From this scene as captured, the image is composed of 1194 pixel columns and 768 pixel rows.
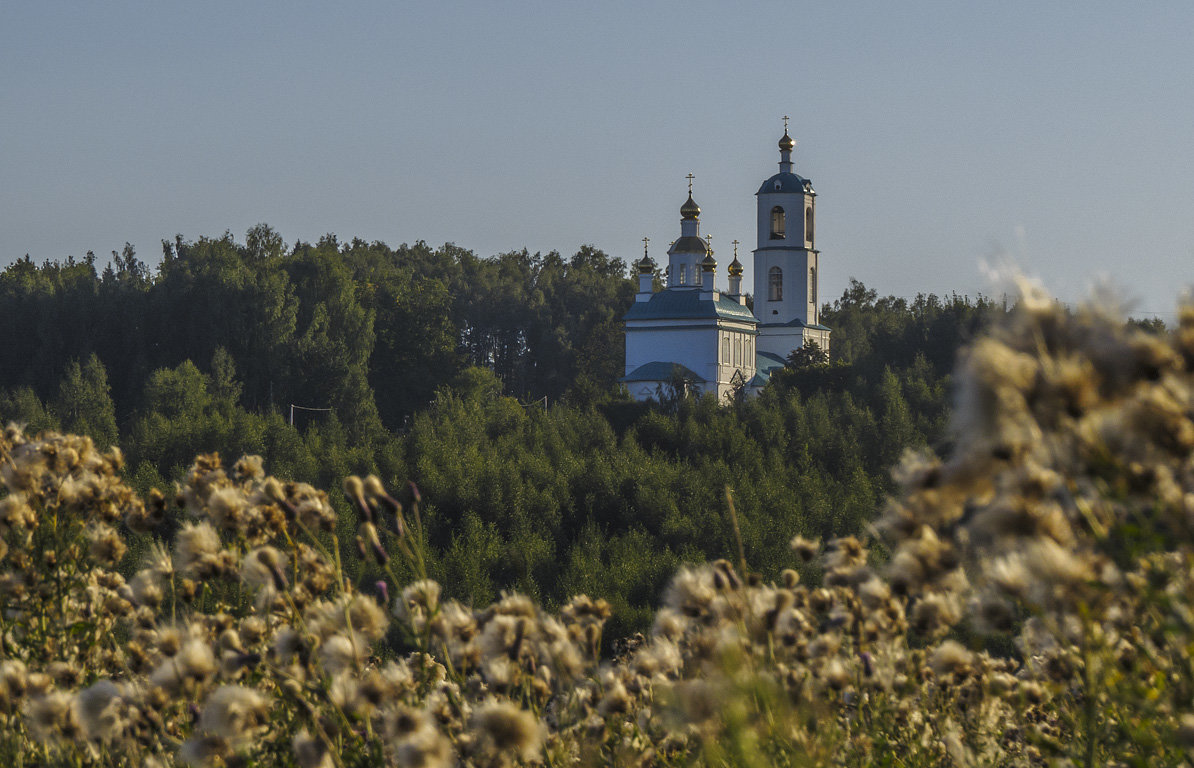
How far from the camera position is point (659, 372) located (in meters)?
62.3

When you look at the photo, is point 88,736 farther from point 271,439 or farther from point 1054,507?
point 271,439

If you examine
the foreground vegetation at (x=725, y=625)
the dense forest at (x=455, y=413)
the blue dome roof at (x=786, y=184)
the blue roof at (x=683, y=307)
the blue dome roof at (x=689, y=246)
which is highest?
the blue dome roof at (x=786, y=184)

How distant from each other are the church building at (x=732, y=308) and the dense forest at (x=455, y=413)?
14.6 ft

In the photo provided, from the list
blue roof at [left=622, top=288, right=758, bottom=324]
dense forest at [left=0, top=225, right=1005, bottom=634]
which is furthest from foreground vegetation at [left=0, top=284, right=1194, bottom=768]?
blue roof at [left=622, top=288, right=758, bottom=324]

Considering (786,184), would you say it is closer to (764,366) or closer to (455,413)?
(764,366)

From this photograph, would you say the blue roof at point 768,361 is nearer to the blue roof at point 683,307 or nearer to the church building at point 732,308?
the church building at point 732,308

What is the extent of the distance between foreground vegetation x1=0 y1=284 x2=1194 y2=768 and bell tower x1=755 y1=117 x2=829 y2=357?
222 feet

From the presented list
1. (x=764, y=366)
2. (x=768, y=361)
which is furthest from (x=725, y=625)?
(x=768, y=361)

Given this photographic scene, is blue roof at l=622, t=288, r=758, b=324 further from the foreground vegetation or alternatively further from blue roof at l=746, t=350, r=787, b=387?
the foreground vegetation

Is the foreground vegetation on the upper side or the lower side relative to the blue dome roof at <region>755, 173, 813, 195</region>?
lower

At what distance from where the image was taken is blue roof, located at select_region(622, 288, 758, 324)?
64000mm

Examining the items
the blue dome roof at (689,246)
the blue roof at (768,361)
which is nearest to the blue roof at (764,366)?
the blue roof at (768,361)

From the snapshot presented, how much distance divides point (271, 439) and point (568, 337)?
126ft

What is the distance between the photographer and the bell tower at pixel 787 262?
70.2m
